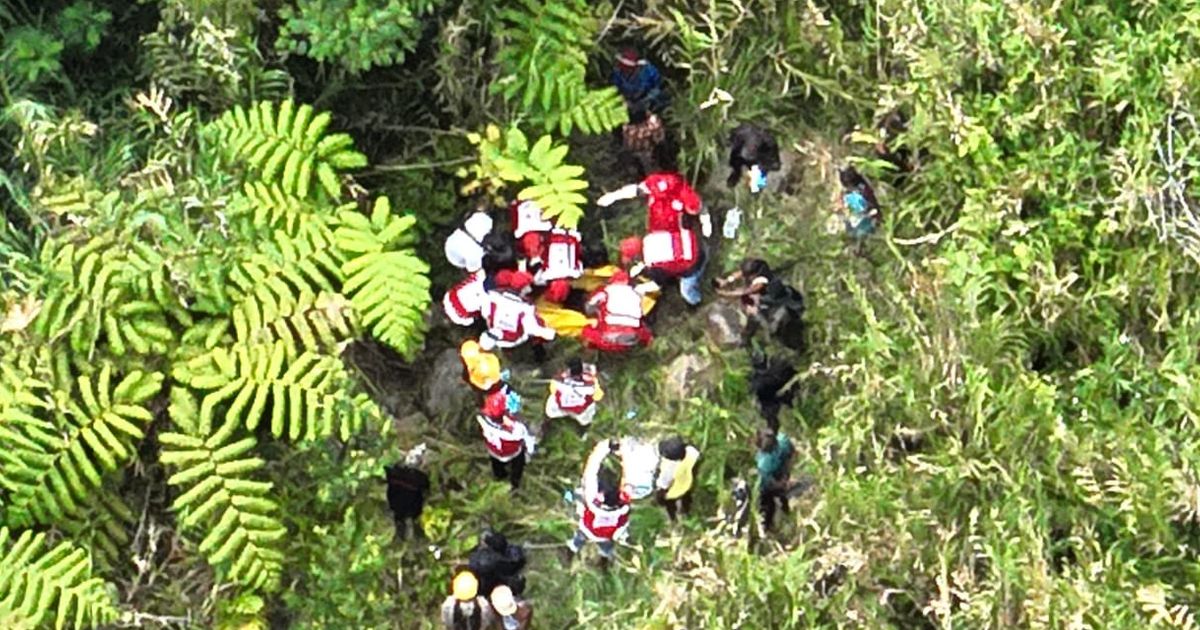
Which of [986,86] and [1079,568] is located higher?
[986,86]

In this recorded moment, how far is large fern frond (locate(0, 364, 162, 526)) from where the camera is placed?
5660mm

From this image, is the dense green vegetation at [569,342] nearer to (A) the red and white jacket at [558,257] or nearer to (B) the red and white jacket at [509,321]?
(A) the red and white jacket at [558,257]

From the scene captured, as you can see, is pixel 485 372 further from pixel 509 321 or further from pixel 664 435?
pixel 664 435

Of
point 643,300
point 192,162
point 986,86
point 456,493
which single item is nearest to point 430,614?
point 456,493

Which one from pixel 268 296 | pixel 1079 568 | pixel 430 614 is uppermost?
pixel 268 296

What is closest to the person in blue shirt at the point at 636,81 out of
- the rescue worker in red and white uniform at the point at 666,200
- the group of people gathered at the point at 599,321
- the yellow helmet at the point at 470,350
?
the group of people gathered at the point at 599,321

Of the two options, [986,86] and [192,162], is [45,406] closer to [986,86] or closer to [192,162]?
[192,162]

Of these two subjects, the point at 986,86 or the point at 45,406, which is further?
the point at 986,86

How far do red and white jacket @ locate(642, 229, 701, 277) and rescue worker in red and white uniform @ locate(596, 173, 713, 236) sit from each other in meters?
0.06

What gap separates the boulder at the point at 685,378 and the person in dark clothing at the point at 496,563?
4.32ft

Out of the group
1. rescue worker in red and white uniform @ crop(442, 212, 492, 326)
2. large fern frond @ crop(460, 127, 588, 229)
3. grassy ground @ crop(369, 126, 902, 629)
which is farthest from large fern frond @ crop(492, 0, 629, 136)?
grassy ground @ crop(369, 126, 902, 629)

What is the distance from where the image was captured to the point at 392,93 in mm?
7418

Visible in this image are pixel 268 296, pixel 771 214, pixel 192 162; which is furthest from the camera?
pixel 771 214

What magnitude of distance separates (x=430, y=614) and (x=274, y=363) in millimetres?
1477
